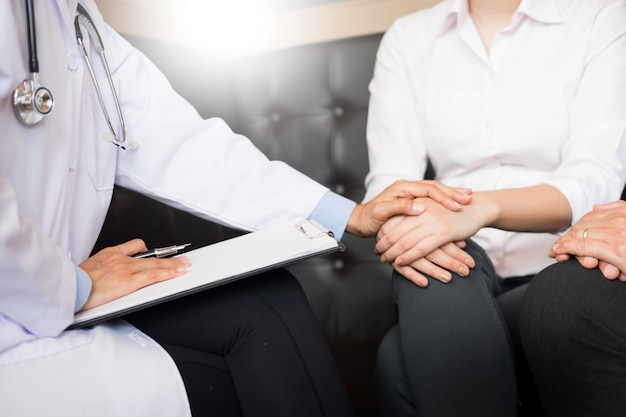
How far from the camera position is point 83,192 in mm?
728

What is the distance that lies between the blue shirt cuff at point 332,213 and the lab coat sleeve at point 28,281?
0.40 metres

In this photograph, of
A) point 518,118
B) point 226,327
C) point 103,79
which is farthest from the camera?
point 518,118

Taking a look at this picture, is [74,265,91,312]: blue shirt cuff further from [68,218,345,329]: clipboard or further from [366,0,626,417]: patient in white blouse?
[366,0,626,417]: patient in white blouse

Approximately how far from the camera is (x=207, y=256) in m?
0.72

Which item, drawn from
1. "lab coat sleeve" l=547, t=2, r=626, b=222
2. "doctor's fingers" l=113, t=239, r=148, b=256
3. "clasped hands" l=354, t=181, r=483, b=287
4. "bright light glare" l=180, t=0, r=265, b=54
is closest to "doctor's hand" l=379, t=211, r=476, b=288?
"clasped hands" l=354, t=181, r=483, b=287

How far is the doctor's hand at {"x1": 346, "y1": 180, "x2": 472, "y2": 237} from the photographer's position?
81cm

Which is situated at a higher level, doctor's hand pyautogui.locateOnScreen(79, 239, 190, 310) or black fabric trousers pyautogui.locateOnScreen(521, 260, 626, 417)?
doctor's hand pyautogui.locateOnScreen(79, 239, 190, 310)

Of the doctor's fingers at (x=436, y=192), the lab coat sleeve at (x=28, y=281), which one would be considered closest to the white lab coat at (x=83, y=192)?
the lab coat sleeve at (x=28, y=281)

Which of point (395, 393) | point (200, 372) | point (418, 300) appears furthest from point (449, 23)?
point (200, 372)

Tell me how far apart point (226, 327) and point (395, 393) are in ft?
0.94

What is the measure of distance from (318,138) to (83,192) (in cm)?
71

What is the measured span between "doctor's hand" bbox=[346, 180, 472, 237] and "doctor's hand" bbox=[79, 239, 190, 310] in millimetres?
292

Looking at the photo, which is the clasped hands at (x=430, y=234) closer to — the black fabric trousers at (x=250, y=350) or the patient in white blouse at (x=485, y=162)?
the patient in white blouse at (x=485, y=162)

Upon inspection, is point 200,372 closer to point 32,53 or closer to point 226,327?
point 226,327
